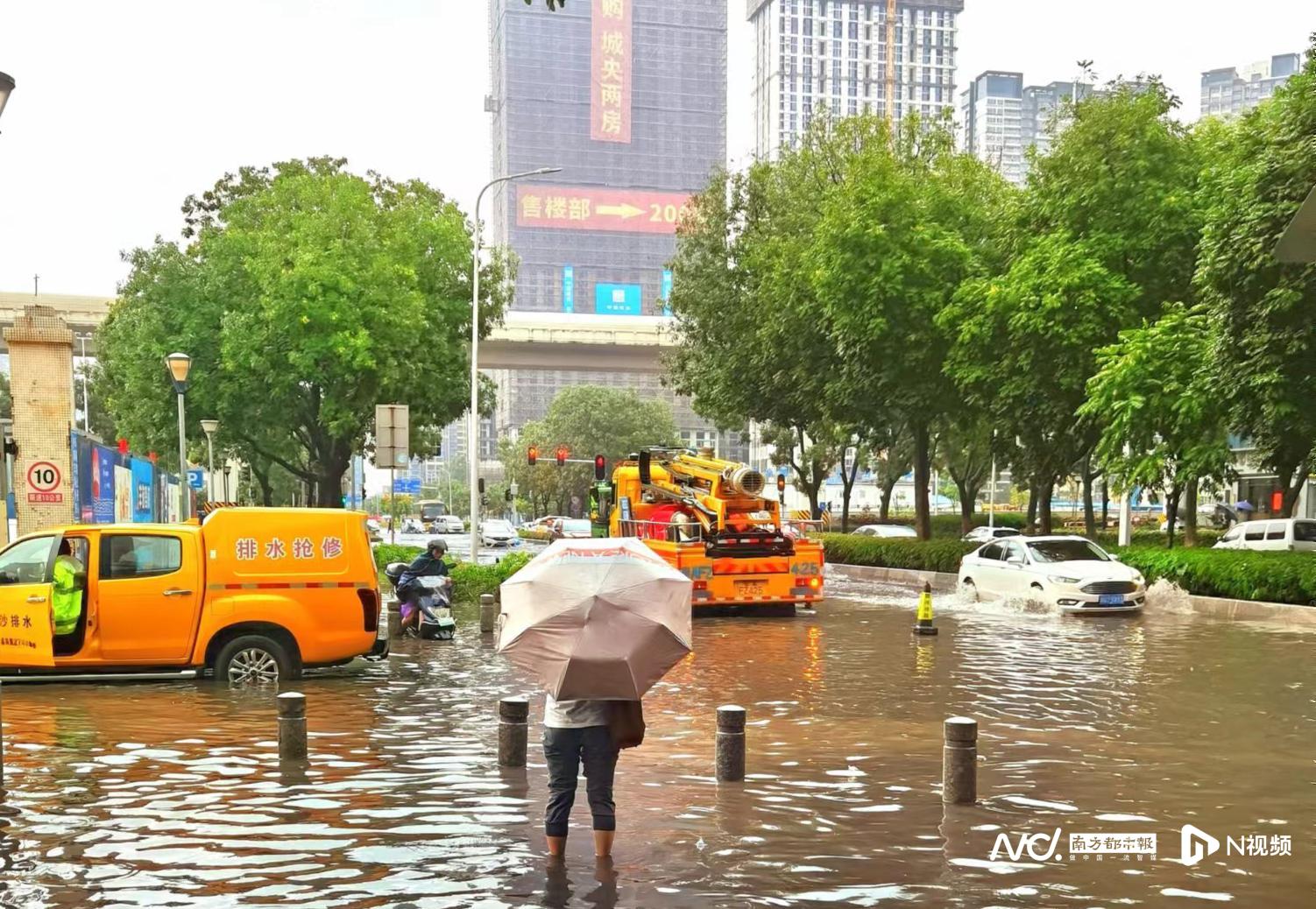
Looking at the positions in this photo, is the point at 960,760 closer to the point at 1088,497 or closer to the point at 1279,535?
the point at 1279,535

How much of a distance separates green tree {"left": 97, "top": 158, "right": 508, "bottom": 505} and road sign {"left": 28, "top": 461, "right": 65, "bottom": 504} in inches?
637

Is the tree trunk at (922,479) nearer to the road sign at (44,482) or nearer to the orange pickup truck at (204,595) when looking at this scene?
the road sign at (44,482)

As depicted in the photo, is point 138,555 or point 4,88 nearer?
point 4,88

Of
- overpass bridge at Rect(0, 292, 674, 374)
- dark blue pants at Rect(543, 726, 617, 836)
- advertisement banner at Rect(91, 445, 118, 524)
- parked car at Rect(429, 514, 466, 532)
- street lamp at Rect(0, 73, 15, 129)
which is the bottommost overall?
parked car at Rect(429, 514, 466, 532)

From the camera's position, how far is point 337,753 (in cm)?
1012

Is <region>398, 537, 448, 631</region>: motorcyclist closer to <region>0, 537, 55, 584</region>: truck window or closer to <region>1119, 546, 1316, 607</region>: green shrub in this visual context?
<region>0, 537, 55, 584</region>: truck window

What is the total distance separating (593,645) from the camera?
6641mm

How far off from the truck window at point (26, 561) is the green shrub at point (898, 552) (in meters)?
21.3

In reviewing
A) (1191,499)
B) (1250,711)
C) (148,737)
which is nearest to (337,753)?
(148,737)

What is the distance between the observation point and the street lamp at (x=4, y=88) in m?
8.75

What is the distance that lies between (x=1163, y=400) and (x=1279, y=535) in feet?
34.8

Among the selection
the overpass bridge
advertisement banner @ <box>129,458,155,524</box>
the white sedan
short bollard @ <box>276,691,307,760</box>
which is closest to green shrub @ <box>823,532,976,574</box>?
the white sedan

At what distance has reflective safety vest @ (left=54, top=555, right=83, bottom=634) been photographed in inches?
504

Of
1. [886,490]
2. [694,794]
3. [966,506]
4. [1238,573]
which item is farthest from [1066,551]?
[886,490]
